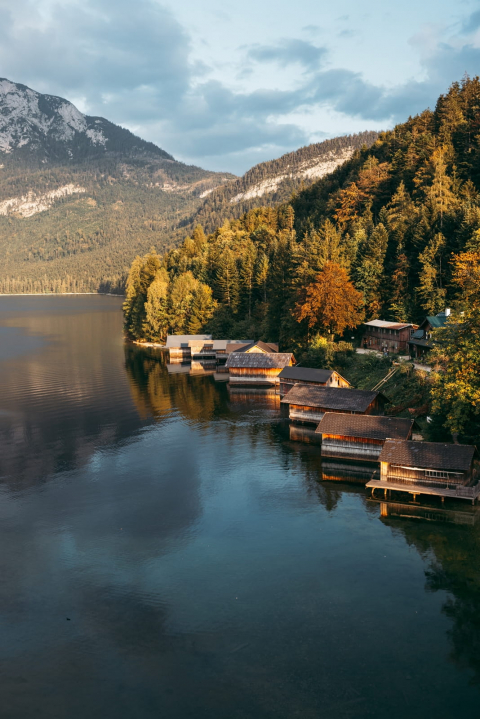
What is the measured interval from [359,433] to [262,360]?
4010 cm

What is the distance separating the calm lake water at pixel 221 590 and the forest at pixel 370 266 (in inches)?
640

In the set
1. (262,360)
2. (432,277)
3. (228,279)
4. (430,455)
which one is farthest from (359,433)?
(228,279)

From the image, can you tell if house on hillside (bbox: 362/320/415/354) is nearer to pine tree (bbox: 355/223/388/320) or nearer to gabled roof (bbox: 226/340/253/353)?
pine tree (bbox: 355/223/388/320)

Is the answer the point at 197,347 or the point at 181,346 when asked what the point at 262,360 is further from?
the point at 181,346

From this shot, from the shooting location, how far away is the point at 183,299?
136500 mm

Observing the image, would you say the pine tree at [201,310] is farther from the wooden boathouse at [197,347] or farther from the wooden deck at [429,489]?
the wooden deck at [429,489]

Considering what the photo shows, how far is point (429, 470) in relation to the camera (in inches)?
1699

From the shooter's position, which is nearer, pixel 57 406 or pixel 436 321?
pixel 436 321

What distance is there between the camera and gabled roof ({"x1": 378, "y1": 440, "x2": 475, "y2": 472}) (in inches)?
1650

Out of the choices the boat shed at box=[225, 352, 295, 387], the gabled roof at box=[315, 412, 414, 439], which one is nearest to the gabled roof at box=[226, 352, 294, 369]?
the boat shed at box=[225, 352, 295, 387]

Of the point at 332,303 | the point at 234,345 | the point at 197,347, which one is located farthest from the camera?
the point at 197,347

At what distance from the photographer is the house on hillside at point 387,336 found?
81.9 m

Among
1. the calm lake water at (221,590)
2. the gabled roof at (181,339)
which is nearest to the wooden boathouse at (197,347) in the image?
the gabled roof at (181,339)

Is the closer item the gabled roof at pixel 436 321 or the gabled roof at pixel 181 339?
the gabled roof at pixel 436 321
